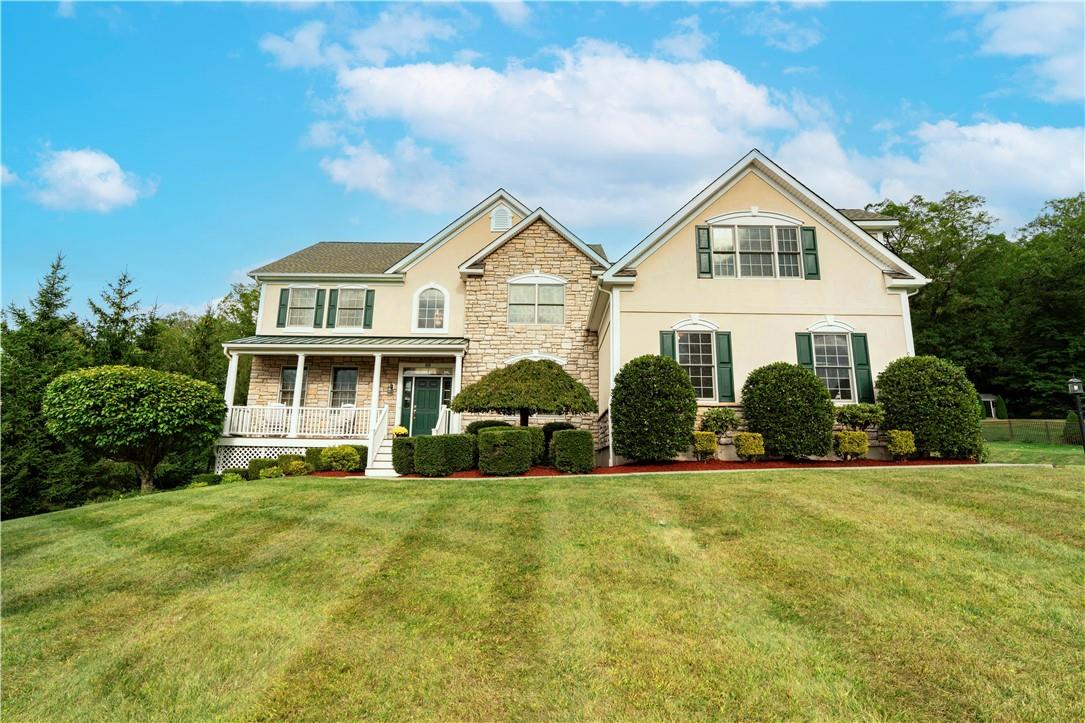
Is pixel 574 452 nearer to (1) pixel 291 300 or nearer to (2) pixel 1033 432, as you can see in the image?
(1) pixel 291 300

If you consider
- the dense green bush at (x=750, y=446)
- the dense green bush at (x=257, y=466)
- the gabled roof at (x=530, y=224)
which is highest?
the gabled roof at (x=530, y=224)

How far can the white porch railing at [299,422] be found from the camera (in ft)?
48.7

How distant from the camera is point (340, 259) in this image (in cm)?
A: 1903

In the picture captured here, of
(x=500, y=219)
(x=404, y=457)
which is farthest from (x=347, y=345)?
(x=500, y=219)

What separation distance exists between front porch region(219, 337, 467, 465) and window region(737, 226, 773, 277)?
8.62 meters

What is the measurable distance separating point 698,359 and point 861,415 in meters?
3.84

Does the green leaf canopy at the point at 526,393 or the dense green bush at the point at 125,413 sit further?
the dense green bush at the point at 125,413

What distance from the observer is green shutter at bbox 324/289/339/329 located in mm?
17609

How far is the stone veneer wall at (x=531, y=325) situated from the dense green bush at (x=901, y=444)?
7648 mm

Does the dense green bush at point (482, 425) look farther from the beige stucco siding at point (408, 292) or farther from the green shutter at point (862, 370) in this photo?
the green shutter at point (862, 370)

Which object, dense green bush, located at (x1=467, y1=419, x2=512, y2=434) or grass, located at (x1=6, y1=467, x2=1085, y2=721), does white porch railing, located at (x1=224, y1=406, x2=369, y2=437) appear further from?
grass, located at (x1=6, y1=467, x2=1085, y2=721)

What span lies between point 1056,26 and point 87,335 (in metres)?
30.3

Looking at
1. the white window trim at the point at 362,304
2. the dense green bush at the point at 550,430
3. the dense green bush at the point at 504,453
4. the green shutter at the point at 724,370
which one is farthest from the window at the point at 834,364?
the white window trim at the point at 362,304

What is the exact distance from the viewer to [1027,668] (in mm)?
3025
